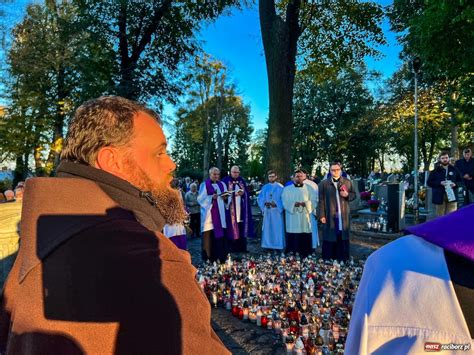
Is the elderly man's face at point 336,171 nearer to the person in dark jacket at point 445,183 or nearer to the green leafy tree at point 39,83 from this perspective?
the person in dark jacket at point 445,183

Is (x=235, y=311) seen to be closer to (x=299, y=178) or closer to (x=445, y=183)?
(x=299, y=178)

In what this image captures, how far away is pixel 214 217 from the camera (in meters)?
9.48

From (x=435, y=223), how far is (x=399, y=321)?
0.94 feet

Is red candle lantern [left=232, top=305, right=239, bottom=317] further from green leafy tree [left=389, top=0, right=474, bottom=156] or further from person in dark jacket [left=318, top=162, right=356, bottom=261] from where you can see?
green leafy tree [left=389, top=0, right=474, bottom=156]

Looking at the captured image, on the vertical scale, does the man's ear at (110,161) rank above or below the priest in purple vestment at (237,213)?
above

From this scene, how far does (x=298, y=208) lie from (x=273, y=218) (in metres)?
1.03

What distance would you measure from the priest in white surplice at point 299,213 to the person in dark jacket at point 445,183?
312 centimetres

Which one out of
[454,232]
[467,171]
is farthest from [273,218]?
[454,232]

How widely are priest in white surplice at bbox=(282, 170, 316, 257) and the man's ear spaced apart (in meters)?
8.59

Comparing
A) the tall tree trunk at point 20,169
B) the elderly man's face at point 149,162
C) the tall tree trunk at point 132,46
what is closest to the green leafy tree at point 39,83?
the tall tree trunk at point 20,169

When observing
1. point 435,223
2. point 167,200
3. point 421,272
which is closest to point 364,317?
point 421,272

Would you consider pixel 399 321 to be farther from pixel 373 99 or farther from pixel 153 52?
pixel 373 99

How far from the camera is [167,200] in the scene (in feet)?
4.82

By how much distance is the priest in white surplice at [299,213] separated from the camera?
975 cm
